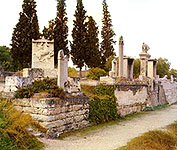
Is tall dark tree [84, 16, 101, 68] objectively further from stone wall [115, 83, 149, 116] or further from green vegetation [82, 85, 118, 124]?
green vegetation [82, 85, 118, 124]

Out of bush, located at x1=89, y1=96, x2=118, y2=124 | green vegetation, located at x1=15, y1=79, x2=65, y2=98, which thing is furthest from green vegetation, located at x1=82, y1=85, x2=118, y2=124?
green vegetation, located at x1=15, y1=79, x2=65, y2=98

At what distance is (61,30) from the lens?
28.2m

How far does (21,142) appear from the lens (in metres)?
6.93

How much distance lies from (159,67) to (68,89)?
32065 mm

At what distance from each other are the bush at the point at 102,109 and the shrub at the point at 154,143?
3798 millimetres

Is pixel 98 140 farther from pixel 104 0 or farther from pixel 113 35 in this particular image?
pixel 104 0

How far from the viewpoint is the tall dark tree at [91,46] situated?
29.3 meters

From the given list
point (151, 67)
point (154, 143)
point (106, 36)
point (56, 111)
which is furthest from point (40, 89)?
point (106, 36)

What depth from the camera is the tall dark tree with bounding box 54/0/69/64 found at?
90.9 feet

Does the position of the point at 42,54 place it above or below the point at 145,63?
above

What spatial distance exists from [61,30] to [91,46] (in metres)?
4.09

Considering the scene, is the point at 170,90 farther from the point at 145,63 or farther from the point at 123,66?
the point at 123,66

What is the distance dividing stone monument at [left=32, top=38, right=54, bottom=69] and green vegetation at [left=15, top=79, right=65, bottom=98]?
357 centimetres

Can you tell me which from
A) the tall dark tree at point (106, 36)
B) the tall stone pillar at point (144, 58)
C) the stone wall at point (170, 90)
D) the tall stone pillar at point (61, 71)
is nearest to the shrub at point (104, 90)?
the tall stone pillar at point (61, 71)
